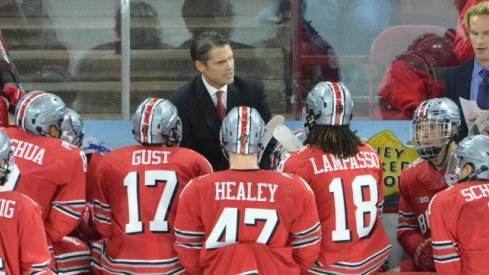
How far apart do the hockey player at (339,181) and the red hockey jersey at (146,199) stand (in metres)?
0.52

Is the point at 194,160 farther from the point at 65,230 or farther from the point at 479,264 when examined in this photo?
the point at 479,264

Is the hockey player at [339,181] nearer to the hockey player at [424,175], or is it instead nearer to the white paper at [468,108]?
the hockey player at [424,175]

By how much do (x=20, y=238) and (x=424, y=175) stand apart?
2.12 meters

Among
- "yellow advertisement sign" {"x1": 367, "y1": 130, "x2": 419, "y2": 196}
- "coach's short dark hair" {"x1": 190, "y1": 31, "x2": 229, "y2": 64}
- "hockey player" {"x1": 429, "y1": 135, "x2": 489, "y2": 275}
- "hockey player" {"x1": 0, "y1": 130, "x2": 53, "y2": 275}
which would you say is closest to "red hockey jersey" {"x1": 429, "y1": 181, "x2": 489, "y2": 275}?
"hockey player" {"x1": 429, "y1": 135, "x2": 489, "y2": 275}

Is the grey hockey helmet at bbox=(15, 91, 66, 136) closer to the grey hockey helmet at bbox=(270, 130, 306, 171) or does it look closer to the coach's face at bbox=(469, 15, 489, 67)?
the grey hockey helmet at bbox=(270, 130, 306, 171)

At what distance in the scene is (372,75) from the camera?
6.48 metres

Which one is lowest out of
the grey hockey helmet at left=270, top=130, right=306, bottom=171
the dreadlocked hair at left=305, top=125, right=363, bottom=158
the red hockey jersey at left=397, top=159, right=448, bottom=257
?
the red hockey jersey at left=397, top=159, right=448, bottom=257

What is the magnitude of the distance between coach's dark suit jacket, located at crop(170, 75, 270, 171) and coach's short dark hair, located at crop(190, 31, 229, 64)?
144mm

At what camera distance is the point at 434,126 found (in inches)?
219

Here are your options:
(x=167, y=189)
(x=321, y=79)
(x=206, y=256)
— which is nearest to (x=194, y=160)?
(x=167, y=189)

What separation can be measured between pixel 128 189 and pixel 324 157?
92cm

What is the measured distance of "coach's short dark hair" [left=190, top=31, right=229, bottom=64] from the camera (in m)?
5.98

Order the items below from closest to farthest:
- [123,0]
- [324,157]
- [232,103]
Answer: [324,157] → [232,103] → [123,0]

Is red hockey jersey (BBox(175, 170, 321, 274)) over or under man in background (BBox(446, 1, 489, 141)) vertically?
under
